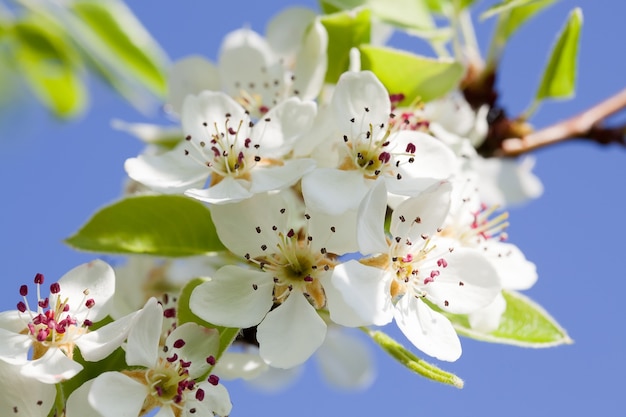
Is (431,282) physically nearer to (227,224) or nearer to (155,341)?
(227,224)

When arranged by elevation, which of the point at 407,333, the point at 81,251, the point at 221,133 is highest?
the point at 221,133

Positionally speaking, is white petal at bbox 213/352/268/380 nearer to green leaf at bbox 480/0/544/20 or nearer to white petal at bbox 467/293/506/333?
white petal at bbox 467/293/506/333

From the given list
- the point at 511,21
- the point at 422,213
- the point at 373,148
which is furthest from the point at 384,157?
the point at 511,21

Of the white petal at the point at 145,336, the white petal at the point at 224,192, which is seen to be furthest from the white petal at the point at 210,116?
the white petal at the point at 145,336

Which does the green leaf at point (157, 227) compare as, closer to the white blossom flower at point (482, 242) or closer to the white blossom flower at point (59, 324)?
the white blossom flower at point (59, 324)

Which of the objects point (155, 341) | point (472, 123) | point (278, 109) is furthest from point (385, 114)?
point (155, 341)
